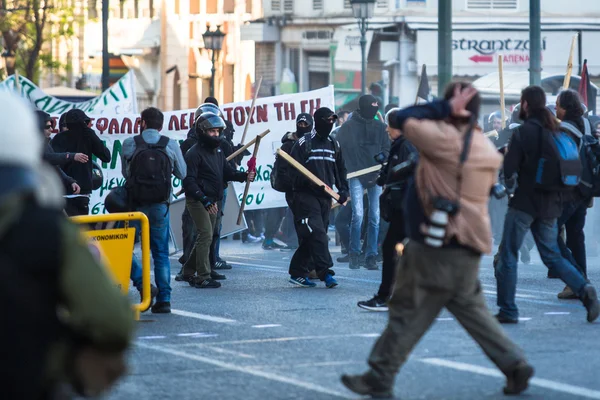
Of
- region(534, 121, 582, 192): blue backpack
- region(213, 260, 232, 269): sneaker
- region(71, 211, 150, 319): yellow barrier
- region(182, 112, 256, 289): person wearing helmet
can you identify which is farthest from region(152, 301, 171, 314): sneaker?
region(213, 260, 232, 269): sneaker

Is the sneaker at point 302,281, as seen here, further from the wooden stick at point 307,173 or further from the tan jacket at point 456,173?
the tan jacket at point 456,173

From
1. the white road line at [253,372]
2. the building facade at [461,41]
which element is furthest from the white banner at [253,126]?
the building facade at [461,41]

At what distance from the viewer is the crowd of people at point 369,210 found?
358 cm

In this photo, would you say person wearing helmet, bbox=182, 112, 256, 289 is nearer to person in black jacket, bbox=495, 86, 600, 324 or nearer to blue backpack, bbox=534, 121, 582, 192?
person in black jacket, bbox=495, 86, 600, 324

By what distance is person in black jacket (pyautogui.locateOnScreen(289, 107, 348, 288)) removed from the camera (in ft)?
42.8

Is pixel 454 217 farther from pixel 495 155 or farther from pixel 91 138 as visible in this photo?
pixel 91 138

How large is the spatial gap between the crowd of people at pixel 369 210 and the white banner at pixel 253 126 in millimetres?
532

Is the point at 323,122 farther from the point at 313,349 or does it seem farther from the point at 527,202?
the point at 313,349

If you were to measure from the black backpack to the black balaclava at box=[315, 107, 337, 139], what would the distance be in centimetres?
207

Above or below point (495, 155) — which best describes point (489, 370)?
below

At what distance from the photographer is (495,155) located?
7066mm

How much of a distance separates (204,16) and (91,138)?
3896cm

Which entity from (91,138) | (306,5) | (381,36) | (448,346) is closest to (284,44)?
(306,5)

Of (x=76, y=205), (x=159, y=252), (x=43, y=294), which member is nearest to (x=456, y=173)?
(x=43, y=294)
